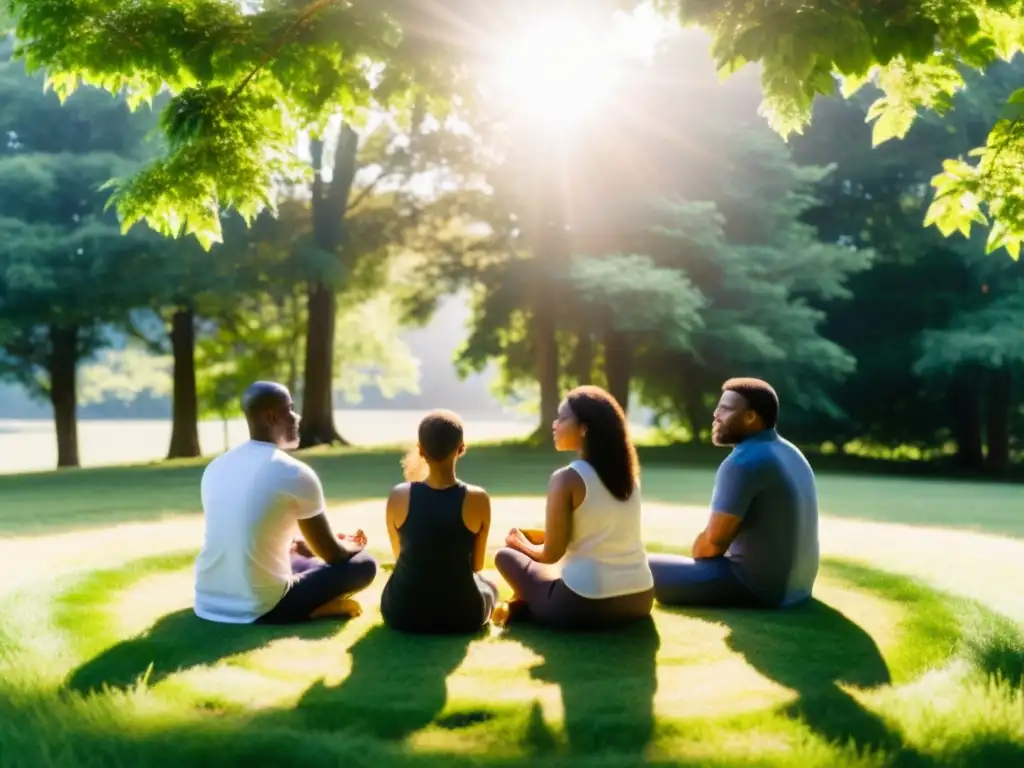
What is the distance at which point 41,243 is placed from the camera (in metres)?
19.3

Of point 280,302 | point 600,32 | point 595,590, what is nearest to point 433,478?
point 595,590

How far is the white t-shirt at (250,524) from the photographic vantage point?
528cm

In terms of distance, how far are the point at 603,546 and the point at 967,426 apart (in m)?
24.0

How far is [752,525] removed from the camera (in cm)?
580

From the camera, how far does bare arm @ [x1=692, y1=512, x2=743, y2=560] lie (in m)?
5.73

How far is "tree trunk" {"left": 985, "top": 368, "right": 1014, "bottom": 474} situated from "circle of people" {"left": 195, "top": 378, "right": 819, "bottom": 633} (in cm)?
2176

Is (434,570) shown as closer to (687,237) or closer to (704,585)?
(704,585)

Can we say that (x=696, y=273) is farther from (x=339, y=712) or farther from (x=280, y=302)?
(x=339, y=712)

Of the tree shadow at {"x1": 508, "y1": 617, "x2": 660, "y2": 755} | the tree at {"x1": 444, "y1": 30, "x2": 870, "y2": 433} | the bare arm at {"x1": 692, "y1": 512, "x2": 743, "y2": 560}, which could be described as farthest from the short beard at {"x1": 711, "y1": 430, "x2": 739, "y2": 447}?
the tree at {"x1": 444, "y1": 30, "x2": 870, "y2": 433}

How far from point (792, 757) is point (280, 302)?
27.7 meters

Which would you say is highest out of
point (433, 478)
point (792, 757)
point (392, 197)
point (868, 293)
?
point (392, 197)

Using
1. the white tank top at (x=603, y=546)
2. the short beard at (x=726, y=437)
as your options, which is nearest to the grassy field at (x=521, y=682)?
the white tank top at (x=603, y=546)

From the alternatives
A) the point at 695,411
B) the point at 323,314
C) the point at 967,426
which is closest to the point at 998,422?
the point at 967,426

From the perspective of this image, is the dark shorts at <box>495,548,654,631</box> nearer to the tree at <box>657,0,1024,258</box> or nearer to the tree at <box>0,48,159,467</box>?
the tree at <box>657,0,1024,258</box>
